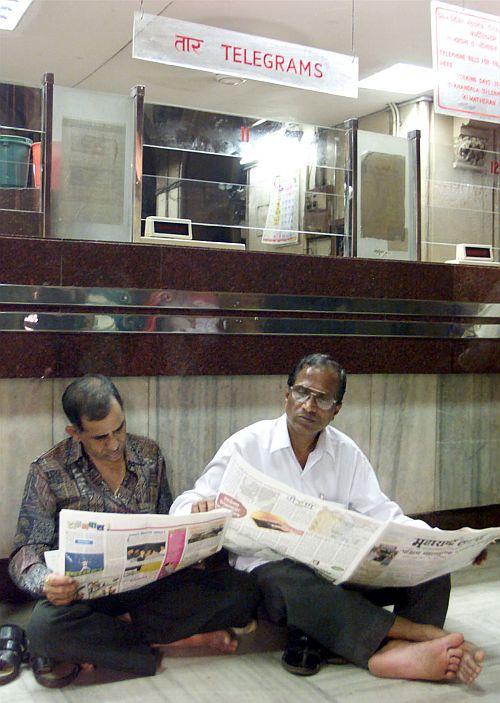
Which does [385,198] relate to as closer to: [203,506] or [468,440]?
[468,440]

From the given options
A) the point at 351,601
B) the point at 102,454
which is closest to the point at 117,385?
the point at 102,454

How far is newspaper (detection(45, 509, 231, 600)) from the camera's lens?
1.90 metres

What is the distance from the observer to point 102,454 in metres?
2.40

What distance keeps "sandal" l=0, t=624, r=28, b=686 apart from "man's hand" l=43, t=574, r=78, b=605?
0.31 m

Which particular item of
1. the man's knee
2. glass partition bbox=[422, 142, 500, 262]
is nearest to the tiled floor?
the man's knee

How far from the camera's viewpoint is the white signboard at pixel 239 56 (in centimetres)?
297

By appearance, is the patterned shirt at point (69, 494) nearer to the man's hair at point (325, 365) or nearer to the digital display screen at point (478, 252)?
the man's hair at point (325, 365)

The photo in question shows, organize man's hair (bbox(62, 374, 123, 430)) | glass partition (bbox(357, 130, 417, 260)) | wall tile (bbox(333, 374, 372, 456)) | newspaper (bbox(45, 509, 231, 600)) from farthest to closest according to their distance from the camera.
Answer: glass partition (bbox(357, 130, 417, 260)), wall tile (bbox(333, 374, 372, 456)), man's hair (bbox(62, 374, 123, 430)), newspaper (bbox(45, 509, 231, 600))

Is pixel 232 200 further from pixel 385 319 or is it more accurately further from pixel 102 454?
pixel 102 454

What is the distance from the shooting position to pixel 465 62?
3283 mm

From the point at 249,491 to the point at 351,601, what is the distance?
0.44 m

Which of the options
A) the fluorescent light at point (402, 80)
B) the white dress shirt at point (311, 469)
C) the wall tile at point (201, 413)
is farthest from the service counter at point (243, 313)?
the fluorescent light at point (402, 80)

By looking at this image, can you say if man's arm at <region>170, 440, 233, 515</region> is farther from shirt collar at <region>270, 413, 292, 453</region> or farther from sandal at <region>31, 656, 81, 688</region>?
sandal at <region>31, 656, 81, 688</region>

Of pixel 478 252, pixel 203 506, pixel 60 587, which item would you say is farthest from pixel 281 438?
pixel 478 252
